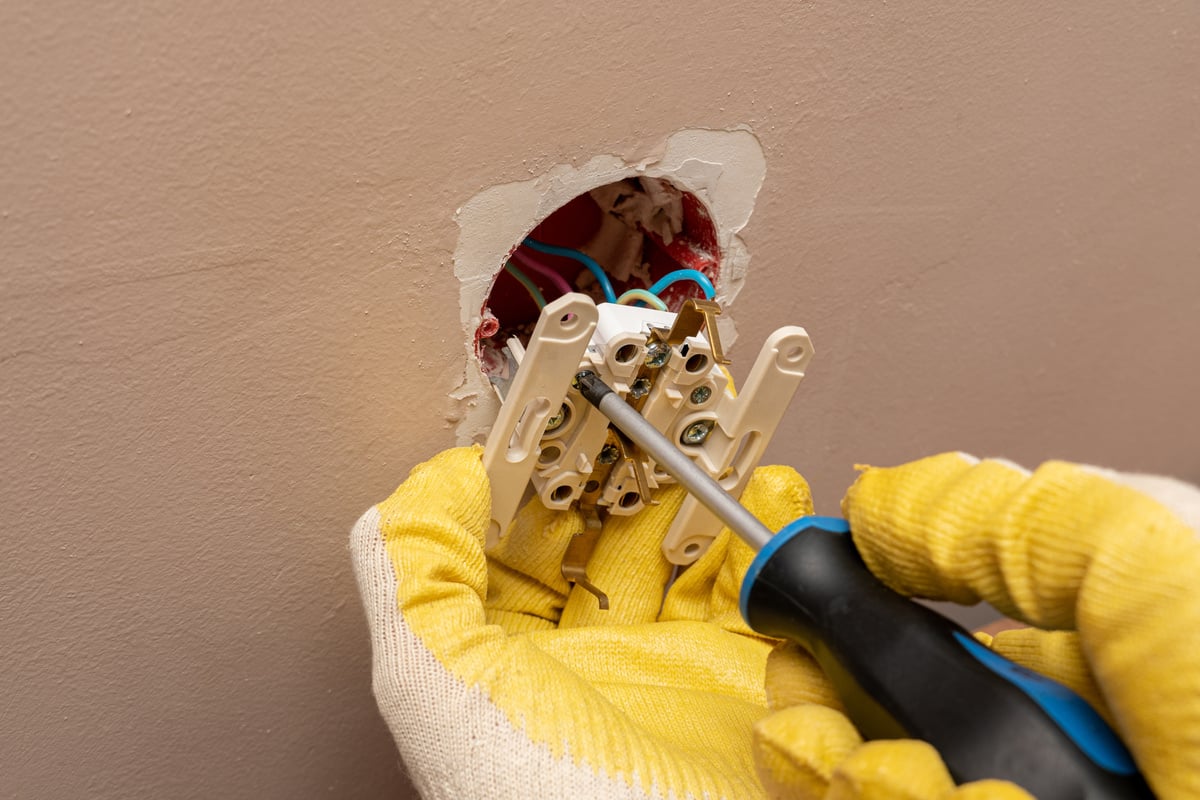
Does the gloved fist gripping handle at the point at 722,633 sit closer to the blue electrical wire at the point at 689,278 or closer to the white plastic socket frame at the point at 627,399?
the white plastic socket frame at the point at 627,399

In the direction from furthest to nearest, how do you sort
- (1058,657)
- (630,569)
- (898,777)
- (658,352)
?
1. (630,569)
2. (658,352)
3. (1058,657)
4. (898,777)

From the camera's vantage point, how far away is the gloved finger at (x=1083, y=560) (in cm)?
35

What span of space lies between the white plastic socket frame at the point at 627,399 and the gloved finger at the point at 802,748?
0.78 ft

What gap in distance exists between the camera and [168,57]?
0.48m

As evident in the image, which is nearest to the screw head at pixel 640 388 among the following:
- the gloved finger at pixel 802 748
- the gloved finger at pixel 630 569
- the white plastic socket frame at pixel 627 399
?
the white plastic socket frame at pixel 627 399

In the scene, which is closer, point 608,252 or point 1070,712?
point 1070,712

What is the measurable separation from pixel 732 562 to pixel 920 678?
0.99 ft

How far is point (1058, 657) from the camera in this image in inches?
19.5

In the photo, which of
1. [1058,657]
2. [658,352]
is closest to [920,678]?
[1058,657]

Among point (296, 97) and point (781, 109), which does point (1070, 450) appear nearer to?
point (781, 109)

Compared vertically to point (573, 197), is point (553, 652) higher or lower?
lower

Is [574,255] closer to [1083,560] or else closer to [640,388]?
[640,388]

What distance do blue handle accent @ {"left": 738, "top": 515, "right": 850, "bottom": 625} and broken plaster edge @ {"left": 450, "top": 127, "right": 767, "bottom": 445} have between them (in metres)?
0.28

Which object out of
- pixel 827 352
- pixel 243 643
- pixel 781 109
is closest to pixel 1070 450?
pixel 827 352
